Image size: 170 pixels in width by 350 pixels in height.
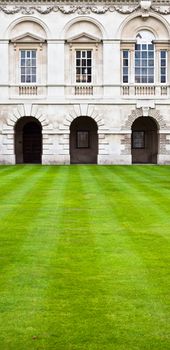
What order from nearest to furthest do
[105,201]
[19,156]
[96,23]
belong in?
1. [105,201]
2. [96,23]
3. [19,156]

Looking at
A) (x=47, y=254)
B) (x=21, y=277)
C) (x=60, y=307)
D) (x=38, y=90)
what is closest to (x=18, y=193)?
(x=47, y=254)

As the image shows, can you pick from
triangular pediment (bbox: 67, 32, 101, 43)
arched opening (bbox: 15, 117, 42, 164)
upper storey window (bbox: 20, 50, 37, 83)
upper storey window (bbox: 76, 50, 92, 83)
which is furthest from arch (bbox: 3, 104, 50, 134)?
triangular pediment (bbox: 67, 32, 101, 43)

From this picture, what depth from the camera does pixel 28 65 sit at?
4578cm

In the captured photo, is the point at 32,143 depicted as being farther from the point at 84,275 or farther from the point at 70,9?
the point at 84,275

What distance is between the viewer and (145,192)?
21.7 m

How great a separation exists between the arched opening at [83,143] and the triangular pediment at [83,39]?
6.20 metres

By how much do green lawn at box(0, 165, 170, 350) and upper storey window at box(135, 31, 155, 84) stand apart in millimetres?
28472

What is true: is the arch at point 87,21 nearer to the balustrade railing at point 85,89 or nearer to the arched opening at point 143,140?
the balustrade railing at point 85,89

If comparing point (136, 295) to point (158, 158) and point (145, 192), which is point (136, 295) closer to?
point (145, 192)

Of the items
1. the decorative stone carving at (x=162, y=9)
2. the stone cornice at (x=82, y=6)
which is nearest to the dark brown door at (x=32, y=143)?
the stone cornice at (x=82, y=6)

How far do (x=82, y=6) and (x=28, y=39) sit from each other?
13.3ft

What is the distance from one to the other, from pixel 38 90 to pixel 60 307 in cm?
3834

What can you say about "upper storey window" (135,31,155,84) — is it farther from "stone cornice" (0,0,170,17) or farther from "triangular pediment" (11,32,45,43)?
"triangular pediment" (11,32,45,43)

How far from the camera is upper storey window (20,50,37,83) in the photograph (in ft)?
150
